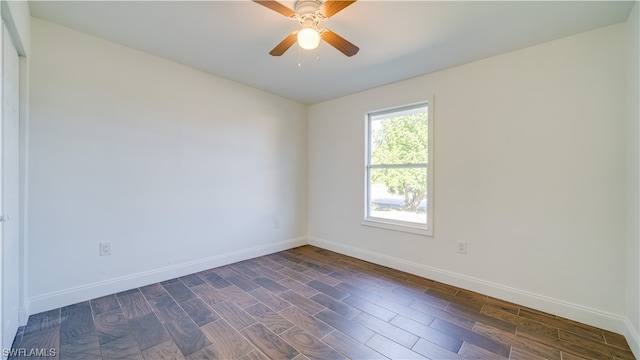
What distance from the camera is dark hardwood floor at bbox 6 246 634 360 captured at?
176cm

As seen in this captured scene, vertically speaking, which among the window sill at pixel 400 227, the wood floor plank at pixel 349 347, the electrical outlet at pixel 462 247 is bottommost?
the wood floor plank at pixel 349 347

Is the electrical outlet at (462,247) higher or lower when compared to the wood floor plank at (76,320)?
higher

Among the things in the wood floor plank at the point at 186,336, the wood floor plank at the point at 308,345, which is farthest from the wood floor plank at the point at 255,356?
the wood floor plank at the point at 186,336

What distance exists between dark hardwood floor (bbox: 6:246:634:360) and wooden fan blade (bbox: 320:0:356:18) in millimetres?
2252

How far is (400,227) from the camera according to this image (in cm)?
329

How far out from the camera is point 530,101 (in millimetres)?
2395

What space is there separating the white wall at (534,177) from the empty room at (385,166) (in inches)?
0.6

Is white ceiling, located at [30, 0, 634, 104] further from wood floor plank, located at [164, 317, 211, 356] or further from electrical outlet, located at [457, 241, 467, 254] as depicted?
wood floor plank, located at [164, 317, 211, 356]

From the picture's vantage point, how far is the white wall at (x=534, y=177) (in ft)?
6.80

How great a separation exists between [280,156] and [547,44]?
3.27 m

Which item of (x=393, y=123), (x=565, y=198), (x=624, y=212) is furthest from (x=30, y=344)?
(x=624, y=212)

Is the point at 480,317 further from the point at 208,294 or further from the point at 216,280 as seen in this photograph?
the point at 216,280

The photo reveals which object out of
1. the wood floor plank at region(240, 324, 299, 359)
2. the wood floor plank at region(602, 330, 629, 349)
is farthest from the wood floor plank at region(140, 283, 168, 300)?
the wood floor plank at region(602, 330, 629, 349)

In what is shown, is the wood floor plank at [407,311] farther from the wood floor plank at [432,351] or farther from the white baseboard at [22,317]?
the white baseboard at [22,317]
